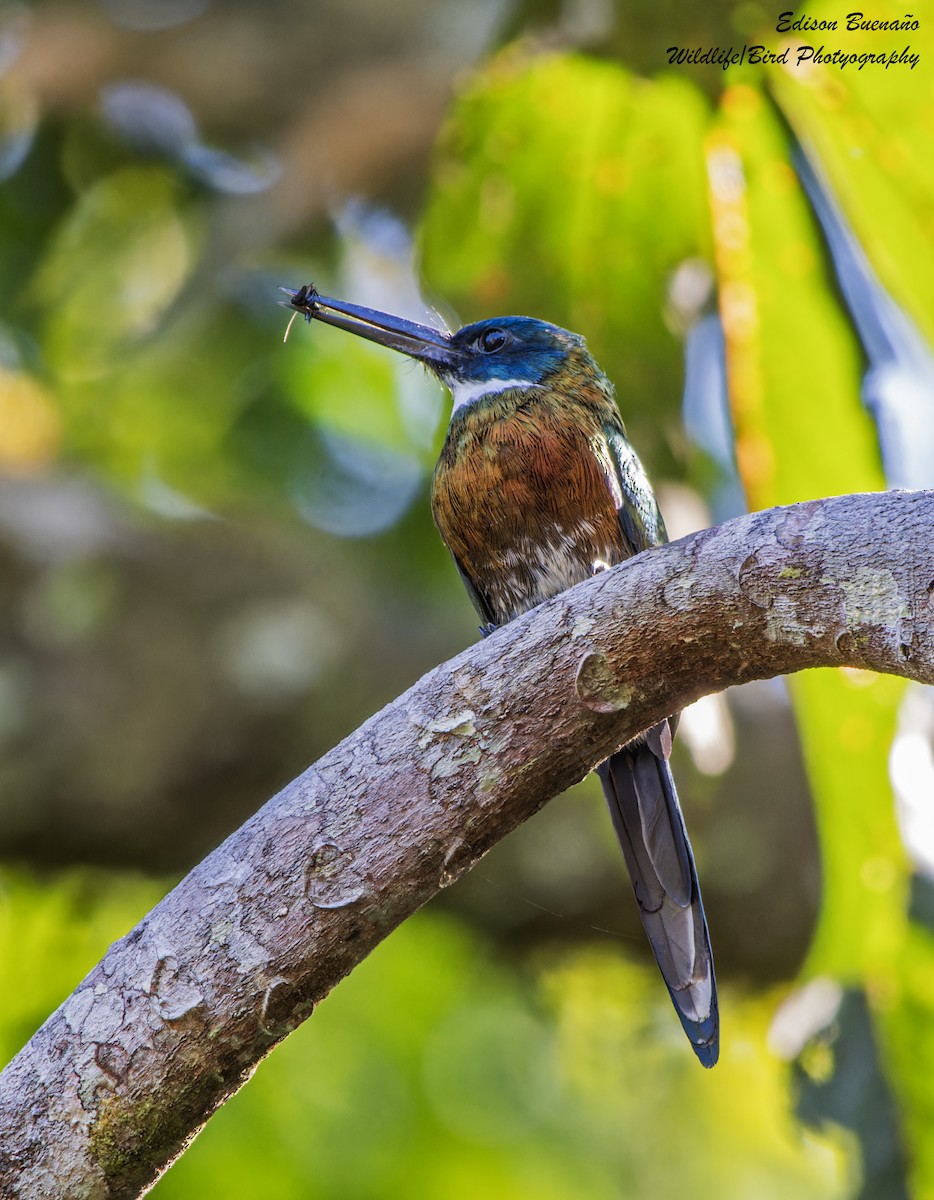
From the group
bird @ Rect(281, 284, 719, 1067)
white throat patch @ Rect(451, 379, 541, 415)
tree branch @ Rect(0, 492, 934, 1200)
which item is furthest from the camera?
white throat patch @ Rect(451, 379, 541, 415)

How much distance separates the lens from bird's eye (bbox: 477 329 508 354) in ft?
9.55

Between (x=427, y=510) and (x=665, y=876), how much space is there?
222cm

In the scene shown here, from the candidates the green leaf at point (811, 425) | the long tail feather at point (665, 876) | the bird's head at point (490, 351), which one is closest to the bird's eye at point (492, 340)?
the bird's head at point (490, 351)

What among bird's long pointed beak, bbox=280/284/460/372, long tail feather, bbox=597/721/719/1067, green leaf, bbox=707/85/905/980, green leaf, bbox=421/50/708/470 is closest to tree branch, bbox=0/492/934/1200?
long tail feather, bbox=597/721/719/1067

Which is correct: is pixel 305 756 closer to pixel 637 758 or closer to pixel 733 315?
pixel 637 758

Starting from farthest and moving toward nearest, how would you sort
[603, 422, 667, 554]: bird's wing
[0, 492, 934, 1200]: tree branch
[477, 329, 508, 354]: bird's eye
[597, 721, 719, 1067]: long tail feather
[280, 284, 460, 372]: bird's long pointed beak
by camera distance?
[477, 329, 508, 354]: bird's eye → [280, 284, 460, 372]: bird's long pointed beak → [603, 422, 667, 554]: bird's wing → [597, 721, 719, 1067]: long tail feather → [0, 492, 934, 1200]: tree branch

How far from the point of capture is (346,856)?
4.66ft

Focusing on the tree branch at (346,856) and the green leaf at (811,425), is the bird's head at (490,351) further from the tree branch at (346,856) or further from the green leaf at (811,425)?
the tree branch at (346,856)

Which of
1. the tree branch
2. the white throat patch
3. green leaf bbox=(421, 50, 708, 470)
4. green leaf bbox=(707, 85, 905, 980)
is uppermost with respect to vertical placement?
green leaf bbox=(421, 50, 708, 470)

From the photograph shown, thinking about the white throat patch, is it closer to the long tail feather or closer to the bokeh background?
the bokeh background

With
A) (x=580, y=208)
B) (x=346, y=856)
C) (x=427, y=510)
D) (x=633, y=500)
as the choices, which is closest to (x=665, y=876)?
(x=633, y=500)

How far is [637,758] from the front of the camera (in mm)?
2422

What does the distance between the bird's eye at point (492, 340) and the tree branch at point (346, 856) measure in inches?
60.7

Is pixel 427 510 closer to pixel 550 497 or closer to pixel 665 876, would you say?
pixel 550 497
